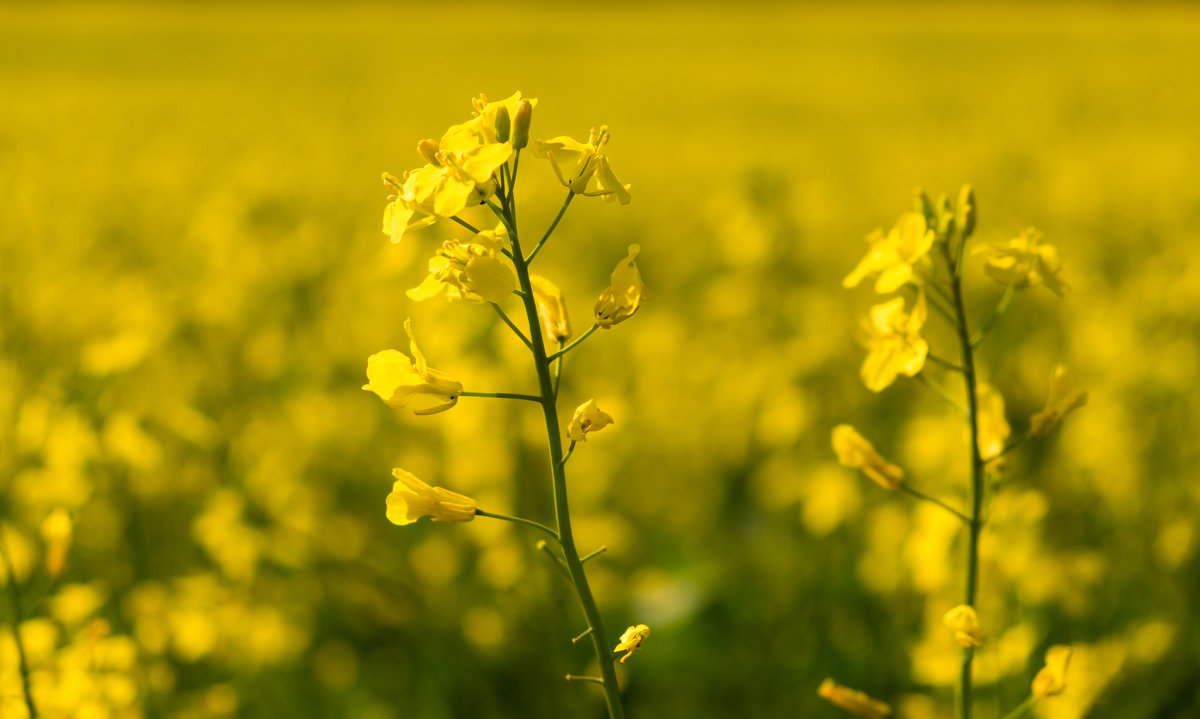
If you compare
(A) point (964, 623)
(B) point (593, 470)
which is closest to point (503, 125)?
(A) point (964, 623)

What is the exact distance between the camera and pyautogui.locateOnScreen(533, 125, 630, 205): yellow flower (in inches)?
37.4

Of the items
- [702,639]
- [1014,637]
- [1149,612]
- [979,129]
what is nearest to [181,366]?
[702,639]

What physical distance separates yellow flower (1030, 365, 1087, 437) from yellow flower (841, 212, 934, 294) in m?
0.22

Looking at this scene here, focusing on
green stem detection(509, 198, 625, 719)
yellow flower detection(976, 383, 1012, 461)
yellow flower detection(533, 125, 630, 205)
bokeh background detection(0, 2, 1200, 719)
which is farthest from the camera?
bokeh background detection(0, 2, 1200, 719)

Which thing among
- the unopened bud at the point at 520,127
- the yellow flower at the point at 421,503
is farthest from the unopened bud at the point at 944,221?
the yellow flower at the point at 421,503

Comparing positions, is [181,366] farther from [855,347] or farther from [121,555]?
[855,347]

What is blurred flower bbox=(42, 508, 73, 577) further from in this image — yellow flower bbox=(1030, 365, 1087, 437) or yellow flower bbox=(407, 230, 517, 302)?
yellow flower bbox=(1030, 365, 1087, 437)

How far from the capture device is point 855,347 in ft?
11.7

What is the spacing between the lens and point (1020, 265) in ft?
3.69

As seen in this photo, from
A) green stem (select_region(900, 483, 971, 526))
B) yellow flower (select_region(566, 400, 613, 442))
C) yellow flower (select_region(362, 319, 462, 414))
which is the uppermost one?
yellow flower (select_region(362, 319, 462, 414))

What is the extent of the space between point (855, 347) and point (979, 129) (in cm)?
424

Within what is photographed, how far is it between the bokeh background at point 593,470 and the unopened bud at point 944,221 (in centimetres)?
73

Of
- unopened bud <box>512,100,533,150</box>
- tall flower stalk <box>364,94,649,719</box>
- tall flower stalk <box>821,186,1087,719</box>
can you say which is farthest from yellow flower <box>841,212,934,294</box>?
unopened bud <box>512,100,533,150</box>

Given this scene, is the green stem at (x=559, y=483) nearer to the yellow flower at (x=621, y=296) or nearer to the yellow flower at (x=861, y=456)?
the yellow flower at (x=621, y=296)
